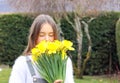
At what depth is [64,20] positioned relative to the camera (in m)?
14.5

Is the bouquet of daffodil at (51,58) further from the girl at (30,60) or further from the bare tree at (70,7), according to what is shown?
the bare tree at (70,7)

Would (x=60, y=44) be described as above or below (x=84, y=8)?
below

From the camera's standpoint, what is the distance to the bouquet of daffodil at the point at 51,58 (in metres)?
2.66

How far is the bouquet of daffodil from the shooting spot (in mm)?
2660

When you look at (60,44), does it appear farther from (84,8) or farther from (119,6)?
(119,6)

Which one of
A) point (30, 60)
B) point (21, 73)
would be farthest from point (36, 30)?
point (21, 73)

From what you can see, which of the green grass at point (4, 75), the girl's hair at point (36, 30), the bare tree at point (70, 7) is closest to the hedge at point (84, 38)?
the bare tree at point (70, 7)

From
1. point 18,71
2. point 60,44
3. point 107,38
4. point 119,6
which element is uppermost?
point 119,6

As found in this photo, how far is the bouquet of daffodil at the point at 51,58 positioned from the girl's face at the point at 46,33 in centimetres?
9

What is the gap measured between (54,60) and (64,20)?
11.8 meters

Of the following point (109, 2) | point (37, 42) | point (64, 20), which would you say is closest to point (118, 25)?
point (109, 2)

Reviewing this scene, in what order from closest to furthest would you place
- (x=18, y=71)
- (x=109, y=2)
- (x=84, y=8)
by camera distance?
(x=18, y=71), (x=84, y=8), (x=109, y=2)

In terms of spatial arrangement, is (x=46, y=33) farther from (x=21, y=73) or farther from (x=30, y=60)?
(x=21, y=73)

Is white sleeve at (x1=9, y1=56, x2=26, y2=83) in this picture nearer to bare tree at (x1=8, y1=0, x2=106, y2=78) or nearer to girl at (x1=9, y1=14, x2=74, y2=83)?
girl at (x1=9, y1=14, x2=74, y2=83)
